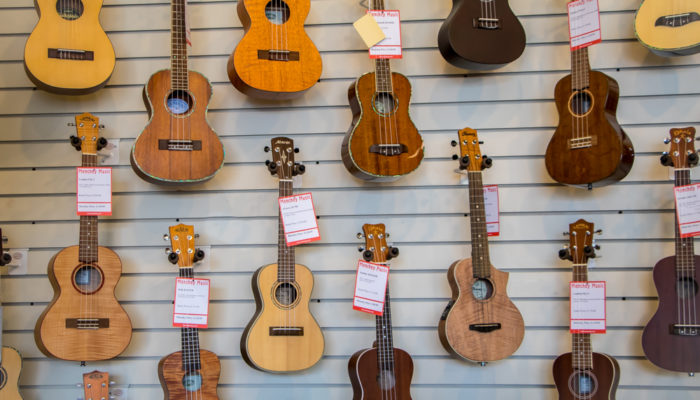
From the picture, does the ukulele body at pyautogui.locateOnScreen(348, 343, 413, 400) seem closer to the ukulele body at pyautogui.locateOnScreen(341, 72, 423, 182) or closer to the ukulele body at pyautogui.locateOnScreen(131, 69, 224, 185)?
the ukulele body at pyautogui.locateOnScreen(341, 72, 423, 182)

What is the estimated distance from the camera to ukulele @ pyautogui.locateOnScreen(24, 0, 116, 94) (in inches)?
101

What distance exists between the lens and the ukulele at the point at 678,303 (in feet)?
8.20

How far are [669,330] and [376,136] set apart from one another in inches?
63.7

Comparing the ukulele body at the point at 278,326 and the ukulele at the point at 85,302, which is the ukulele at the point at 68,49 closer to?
the ukulele at the point at 85,302

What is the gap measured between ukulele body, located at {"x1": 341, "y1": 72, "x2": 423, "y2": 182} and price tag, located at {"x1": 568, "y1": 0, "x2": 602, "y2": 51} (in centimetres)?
89

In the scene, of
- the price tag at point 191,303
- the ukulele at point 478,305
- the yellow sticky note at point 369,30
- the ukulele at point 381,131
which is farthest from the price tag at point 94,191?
the ukulele at point 478,305

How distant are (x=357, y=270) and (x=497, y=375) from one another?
0.90 meters

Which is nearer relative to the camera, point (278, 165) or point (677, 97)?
point (278, 165)

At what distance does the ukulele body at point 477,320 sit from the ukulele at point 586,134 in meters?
0.62

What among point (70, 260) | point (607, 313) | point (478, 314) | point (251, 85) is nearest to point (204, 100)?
point (251, 85)

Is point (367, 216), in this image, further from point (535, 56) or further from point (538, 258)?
point (535, 56)

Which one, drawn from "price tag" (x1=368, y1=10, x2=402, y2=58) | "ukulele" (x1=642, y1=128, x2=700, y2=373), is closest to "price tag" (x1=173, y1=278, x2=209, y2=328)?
"price tag" (x1=368, y1=10, x2=402, y2=58)

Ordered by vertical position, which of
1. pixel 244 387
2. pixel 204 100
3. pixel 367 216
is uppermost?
pixel 204 100

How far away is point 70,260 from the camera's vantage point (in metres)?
2.51
